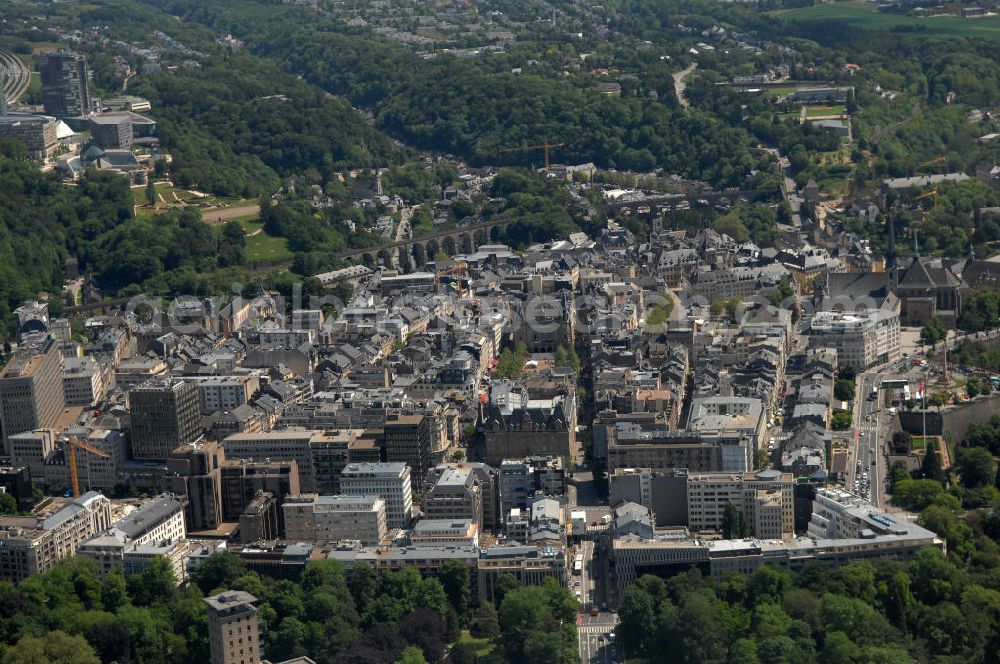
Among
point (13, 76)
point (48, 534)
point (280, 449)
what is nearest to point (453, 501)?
point (280, 449)

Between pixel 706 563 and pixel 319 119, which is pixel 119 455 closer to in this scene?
pixel 706 563

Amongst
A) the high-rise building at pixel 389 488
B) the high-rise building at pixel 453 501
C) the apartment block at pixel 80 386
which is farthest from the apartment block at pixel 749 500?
the apartment block at pixel 80 386

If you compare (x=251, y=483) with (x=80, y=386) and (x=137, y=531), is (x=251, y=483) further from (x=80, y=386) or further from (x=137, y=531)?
(x=80, y=386)

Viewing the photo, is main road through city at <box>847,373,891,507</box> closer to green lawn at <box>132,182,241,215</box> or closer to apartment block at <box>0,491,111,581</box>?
apartment block at <box>0,491,111,581</box>

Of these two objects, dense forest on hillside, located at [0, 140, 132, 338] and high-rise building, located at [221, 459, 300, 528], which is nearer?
high-rise building, located at [221, 459, 300, 528]

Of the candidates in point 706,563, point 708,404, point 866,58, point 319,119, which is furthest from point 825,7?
point 706,563

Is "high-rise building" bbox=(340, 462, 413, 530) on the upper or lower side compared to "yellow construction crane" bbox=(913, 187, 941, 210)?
lower

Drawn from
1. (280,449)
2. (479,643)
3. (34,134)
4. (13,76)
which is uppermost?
(13,76)

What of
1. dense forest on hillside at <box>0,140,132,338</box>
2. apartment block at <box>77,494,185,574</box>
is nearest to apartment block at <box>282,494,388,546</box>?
apartment block at <box>77,494,185,574</box>
